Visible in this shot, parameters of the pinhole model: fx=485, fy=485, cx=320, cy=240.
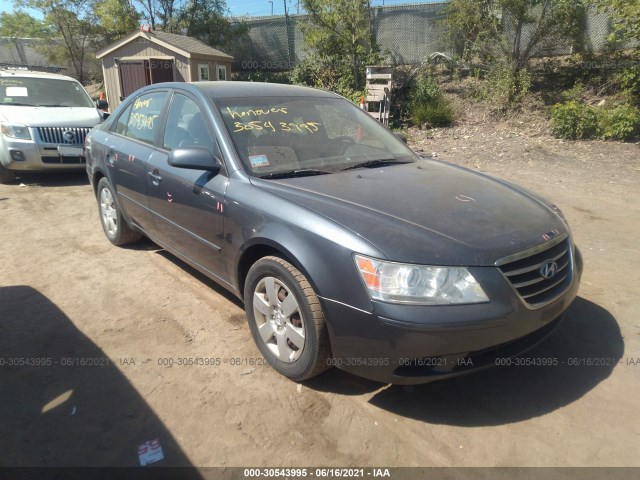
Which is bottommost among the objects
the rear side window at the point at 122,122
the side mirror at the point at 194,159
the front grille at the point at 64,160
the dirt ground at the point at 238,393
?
the dirt ground at the point at 238,393

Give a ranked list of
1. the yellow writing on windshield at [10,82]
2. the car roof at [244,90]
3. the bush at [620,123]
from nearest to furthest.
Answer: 1. the car roof at [244,90]
2. the yellow writing on windshield at [10,82]
3. the bush at [620,123]

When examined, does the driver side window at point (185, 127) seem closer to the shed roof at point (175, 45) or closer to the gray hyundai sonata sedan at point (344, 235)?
the gray hyundai sonata sedan at point (344, 235)

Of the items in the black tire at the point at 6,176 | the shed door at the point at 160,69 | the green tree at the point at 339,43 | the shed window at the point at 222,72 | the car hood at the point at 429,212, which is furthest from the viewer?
the shed window at the point at 222,72

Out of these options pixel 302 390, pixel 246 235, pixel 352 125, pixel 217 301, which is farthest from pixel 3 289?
pixel 352 125

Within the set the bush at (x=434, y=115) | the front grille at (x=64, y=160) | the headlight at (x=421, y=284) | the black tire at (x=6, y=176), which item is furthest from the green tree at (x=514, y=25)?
the headlight at (x=421, y=284)

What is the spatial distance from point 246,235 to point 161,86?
204cm

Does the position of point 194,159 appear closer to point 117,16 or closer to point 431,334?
point 431,334

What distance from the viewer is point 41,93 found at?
27.8 ft

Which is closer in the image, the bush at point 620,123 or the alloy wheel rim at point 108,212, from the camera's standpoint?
the alloy wheel rim at point 108,212

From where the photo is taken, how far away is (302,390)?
283 centimetres

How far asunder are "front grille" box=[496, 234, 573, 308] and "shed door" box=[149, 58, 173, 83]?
57.8 feet

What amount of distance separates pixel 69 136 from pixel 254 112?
5.54 meters

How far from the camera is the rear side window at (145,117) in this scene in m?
4.07

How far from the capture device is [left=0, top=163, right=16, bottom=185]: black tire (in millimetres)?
7949
